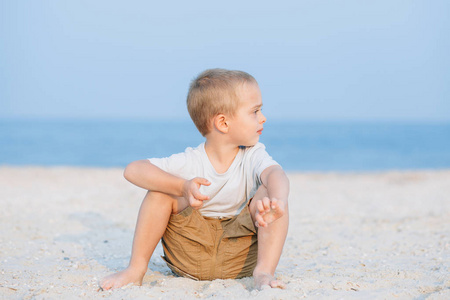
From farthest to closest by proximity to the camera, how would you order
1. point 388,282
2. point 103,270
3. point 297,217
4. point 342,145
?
point 342,145
point 297,217
point 103,270
point 388,282

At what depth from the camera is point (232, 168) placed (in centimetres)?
274

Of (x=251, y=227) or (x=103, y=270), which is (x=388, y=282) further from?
(x=103, y=270)

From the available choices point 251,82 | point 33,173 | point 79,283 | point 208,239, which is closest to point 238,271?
point 208,239

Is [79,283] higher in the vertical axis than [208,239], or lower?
lower

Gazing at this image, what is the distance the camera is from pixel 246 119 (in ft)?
9.02

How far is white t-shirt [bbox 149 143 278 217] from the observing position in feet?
8.82

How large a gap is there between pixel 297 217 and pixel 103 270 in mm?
3069

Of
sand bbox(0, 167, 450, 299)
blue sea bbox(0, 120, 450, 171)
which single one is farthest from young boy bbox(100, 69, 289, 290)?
blue sea bbox(0, 120, 450, 171)

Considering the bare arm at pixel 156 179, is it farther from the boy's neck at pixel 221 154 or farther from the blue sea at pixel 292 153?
the blue sea at pixel 292 153

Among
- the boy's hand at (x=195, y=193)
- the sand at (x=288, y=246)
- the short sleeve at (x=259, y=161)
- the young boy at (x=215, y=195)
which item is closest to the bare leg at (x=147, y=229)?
the young boy at (x=215, y=195)

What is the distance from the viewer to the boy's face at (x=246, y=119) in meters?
2.74

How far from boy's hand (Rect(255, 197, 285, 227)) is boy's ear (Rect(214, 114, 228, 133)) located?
0.68 metres

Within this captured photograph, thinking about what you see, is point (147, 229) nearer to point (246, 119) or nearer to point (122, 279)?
point (122, 279)

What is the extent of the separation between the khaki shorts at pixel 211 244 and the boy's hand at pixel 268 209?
1.26 ft
